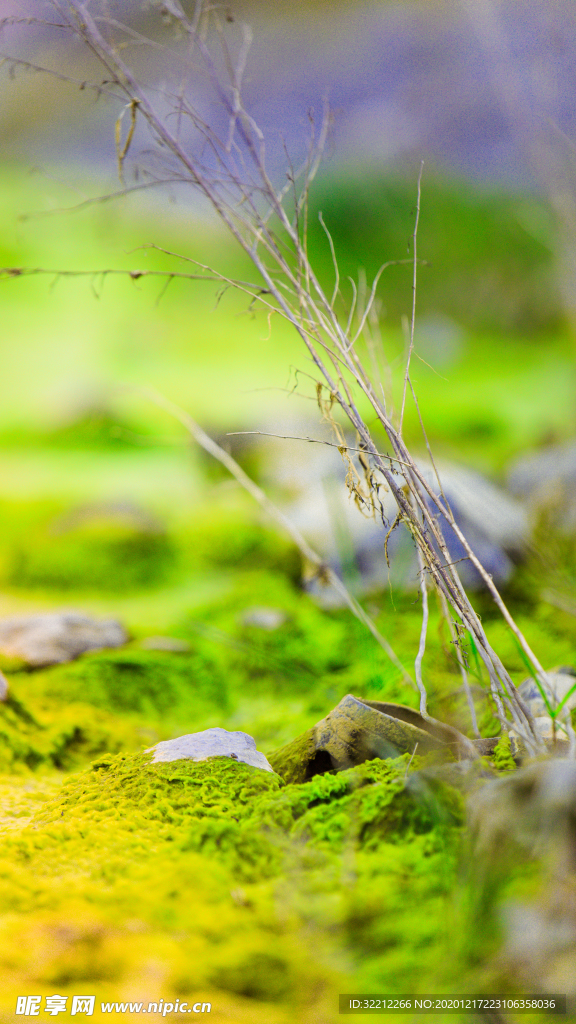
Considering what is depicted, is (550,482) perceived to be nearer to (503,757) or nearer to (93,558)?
(503,757)

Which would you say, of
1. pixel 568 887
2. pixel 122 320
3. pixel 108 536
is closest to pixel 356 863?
pixel 568 887

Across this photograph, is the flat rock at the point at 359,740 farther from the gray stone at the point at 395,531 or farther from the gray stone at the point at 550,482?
the gray stone at the point at 550,482

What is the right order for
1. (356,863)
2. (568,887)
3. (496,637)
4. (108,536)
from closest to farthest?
(568,887), (356,863), (496,637), (108,536)

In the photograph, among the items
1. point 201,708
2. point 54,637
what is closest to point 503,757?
point 201,708

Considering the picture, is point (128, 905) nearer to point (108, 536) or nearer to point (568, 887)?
point (568, 887)

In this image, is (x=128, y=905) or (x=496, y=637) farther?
(x=496, y=637)

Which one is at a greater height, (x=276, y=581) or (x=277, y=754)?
(x=276, y=581)
